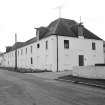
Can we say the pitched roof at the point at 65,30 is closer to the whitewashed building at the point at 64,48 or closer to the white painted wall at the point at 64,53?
the whitewashed building at the point at 64,48

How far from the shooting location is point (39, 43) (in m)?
34.2

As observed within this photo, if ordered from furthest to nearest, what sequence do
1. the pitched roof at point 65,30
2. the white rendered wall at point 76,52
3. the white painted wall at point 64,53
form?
the pitched roof at point 65,30, the white rendered wall at point 76,52, the white painted wall at point 64,53

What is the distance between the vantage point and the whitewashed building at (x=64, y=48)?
1136 inches

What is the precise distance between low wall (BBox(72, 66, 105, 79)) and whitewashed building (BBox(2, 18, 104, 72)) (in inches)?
406

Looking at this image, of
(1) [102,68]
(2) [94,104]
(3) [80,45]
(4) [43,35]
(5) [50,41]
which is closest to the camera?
(2) [94,104]

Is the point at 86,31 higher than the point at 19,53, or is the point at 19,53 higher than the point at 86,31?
the point at 86,31

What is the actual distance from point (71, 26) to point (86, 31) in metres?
3.36

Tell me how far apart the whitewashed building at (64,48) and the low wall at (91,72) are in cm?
1032

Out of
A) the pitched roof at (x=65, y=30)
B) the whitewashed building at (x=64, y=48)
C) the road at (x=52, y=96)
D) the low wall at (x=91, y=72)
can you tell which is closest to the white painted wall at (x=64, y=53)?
the whitewashed building at (x=64, y=48)

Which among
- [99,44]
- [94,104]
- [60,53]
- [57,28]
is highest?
[57,28]

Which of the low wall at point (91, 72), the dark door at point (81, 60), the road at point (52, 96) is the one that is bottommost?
the road at point (52, 96)

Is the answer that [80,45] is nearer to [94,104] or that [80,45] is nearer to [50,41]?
[50,41]

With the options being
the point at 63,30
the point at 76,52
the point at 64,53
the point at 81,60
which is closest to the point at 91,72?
the point at 64,53

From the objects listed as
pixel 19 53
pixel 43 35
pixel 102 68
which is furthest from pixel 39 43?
pixel 102 68
